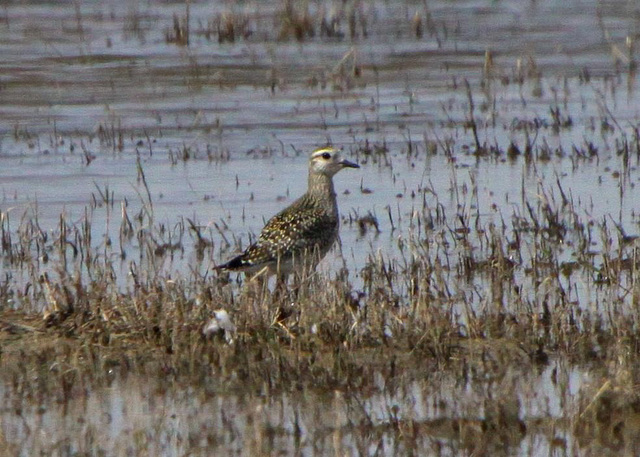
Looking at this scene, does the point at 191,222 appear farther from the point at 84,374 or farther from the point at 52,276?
the point at 84,374

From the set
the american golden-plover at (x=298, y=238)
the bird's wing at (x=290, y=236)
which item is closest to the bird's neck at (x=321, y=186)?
the american golden-plover at (x=298, y=238)

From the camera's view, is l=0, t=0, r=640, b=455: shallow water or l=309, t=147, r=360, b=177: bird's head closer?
l=0, t=0, r=640, b=455: shallow water

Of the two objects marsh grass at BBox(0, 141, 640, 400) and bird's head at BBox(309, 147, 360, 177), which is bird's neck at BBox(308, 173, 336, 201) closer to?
bird's head at BBox(309, 147, 360, 177)

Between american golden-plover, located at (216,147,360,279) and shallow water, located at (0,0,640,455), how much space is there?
0.27 m

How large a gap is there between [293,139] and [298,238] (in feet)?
20.2

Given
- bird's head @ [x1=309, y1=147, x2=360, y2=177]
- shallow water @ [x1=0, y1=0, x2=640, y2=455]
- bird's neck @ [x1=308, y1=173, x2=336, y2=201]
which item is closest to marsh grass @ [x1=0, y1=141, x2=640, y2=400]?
shallow water @ [x1=0, y1=0, x2=640, y2=455]

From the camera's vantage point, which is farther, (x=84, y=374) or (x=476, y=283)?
(x=476, y=283)

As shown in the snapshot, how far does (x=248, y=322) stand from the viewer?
7.51m

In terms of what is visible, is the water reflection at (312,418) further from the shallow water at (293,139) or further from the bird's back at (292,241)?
the bird's back at (292,241)

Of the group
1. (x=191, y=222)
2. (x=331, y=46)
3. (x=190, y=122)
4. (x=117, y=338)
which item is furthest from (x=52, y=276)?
(x=331, y=46)

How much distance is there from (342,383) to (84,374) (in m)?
1.30

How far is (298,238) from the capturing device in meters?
9.41

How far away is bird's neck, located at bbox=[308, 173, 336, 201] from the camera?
10.2 metres

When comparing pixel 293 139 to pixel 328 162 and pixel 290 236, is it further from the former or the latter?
pixel 290 236
